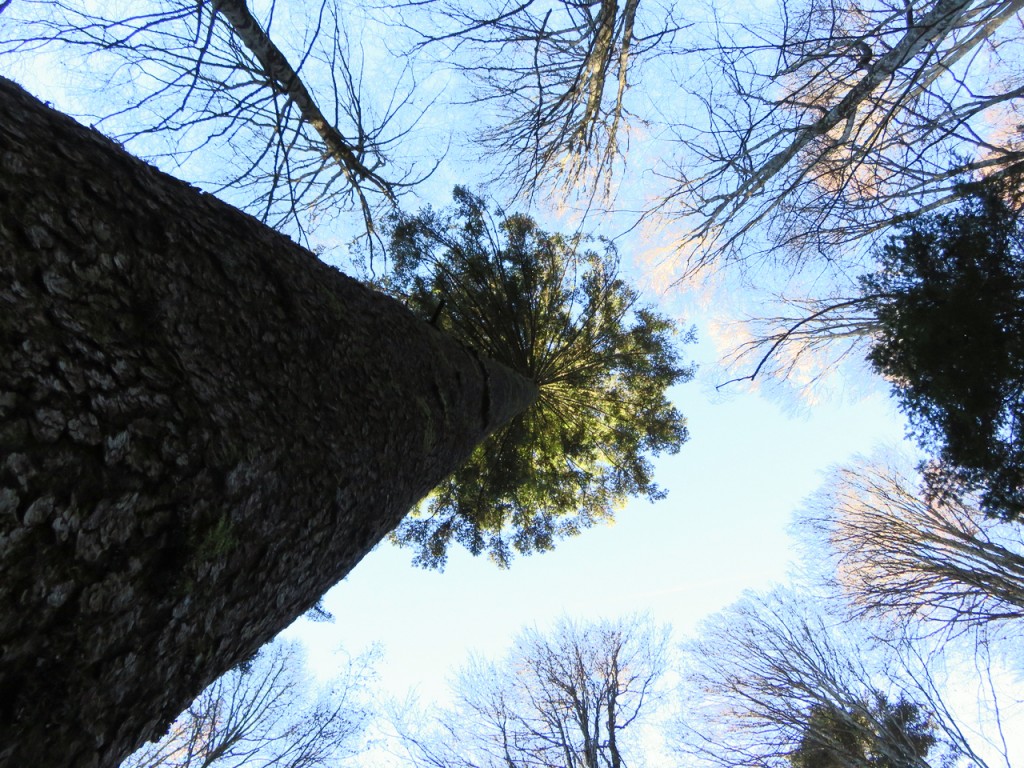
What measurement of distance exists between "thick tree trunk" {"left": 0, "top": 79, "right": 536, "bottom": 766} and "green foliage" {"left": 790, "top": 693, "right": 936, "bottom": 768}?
852 cm

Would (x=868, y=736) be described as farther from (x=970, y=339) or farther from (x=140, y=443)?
(x=140, y=443)

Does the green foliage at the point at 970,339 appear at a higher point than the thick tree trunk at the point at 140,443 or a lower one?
higher

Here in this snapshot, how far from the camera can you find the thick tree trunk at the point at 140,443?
884mm

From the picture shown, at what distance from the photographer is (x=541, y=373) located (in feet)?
27.7

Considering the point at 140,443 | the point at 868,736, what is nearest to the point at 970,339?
the point at 140,443

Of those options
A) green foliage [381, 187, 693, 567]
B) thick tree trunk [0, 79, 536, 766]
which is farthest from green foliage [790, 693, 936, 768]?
thick tree trunk [0, 79, 536, 766]

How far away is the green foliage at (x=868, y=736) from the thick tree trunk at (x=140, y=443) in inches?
335

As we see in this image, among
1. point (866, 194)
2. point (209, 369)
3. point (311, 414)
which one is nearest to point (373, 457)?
point (311, 414)

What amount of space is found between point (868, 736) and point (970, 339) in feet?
22.7

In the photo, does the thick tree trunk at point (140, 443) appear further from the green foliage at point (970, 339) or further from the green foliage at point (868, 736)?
the green foliage at point (868, 736)

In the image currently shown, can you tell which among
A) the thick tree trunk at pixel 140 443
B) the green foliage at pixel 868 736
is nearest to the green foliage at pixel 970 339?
the thick tree trunk at pixel 140 443

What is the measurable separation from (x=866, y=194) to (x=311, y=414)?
20.0ft

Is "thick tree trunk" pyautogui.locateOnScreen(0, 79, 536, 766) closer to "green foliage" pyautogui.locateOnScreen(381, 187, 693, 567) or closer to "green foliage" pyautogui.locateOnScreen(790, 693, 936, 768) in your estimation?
"green foliage" pyautogui.locateOnScreen(381, 187, 693, 567)

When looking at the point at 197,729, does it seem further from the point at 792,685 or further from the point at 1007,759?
the point at 1007,759
